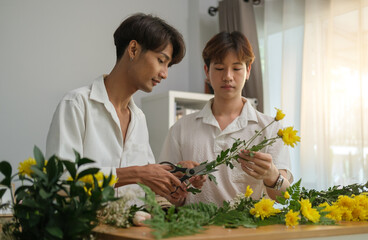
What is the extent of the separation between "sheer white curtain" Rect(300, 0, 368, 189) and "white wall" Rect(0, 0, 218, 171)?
137cm

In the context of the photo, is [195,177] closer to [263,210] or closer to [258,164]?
[258,164]

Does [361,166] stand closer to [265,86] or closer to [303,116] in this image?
[303,116]

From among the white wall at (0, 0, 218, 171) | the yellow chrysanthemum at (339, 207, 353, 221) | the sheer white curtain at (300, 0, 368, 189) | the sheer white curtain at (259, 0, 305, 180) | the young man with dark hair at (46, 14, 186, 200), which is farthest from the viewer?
the sheer white curtain at (259, 0, 305, 180)

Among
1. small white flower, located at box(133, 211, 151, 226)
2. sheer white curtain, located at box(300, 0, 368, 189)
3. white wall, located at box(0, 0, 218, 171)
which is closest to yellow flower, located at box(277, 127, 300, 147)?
Answer: small white flower, located at box(133, 211, 151, 226)

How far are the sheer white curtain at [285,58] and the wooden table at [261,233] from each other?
2.23m

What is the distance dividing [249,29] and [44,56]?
67.9 inches

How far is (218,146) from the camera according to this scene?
1.88 m

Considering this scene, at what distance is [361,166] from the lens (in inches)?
116

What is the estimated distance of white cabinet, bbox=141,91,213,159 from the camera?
11.4ft

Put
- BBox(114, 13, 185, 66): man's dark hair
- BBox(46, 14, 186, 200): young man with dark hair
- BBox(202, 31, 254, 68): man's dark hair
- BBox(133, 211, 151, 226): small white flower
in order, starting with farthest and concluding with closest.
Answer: BBox(202, 31, 254, 68): man's dark hair < BBox(114, 13, 185, 66): man's dark hair < BBox(46, 14, 186, 200): young man with dark hair < BBox(133, 211, 151, 226): small white flower

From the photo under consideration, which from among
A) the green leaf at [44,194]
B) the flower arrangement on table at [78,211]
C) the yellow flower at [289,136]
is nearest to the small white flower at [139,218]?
the flower arrangement on table at [78,211]

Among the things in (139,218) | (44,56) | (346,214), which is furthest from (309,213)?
(44,56)

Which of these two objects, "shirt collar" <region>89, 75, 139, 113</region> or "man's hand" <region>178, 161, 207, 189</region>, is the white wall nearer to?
"shirt collar" <region>89, 75, 139, 113</region>

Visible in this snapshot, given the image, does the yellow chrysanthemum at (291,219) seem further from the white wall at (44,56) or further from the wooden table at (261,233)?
the white wall at (44,56)
